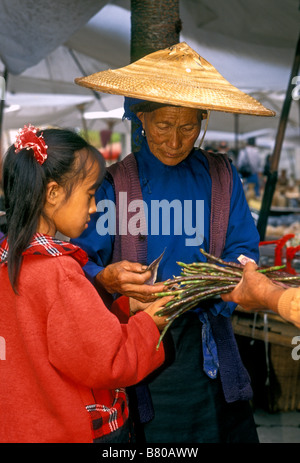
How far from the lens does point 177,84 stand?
76.5 inches

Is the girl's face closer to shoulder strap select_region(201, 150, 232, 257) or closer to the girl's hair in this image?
the girl's hair

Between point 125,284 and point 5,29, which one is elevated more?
point 5,29

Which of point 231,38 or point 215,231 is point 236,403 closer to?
point 215,231

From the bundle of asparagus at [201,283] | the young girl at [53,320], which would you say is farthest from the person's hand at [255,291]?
the young girl at [53,320]

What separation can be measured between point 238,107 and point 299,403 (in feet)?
10.0

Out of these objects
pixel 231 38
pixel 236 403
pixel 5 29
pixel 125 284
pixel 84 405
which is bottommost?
pixel 236 403

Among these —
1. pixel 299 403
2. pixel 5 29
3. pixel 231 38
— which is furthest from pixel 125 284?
pixel 231 38

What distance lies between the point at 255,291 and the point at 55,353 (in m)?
0.66

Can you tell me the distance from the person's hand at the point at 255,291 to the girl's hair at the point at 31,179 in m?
0.66

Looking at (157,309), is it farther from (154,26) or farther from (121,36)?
(121,36)

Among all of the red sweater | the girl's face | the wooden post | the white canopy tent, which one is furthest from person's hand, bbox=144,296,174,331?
the white canopy tent

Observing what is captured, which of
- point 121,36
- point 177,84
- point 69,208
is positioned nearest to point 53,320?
point 69,208

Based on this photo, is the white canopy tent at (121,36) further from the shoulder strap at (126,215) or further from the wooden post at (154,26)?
the shoulder strap at (126,215)

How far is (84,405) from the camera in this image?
5.29ft
